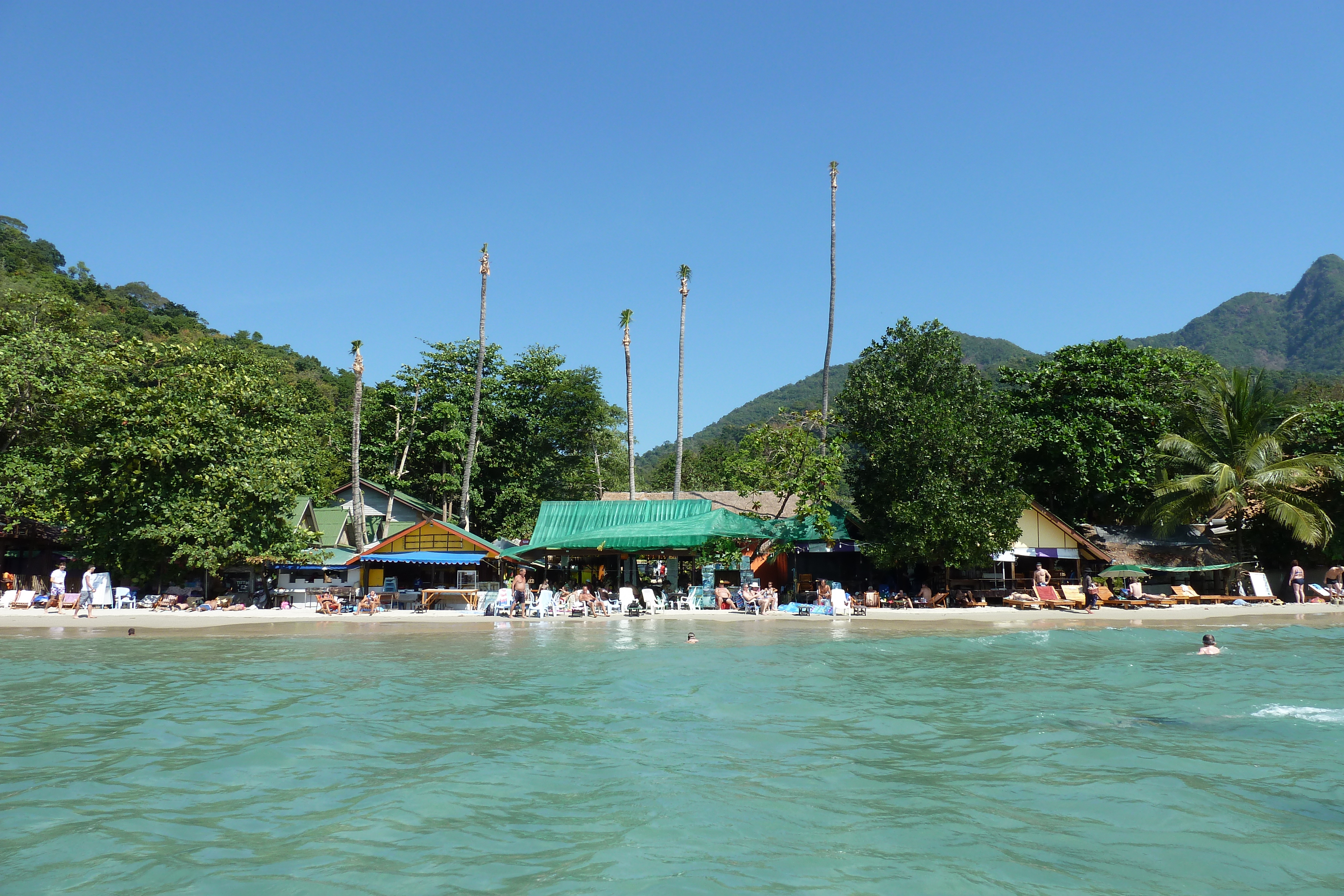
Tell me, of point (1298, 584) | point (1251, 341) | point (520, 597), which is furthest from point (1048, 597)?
point (1251, 341)

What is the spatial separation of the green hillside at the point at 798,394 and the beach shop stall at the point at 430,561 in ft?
243

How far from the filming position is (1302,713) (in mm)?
10484

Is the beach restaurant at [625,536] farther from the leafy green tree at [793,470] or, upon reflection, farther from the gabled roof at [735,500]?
the gabled roof at [735,500]

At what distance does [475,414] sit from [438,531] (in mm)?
11597

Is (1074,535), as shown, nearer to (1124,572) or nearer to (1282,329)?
(1124,572)

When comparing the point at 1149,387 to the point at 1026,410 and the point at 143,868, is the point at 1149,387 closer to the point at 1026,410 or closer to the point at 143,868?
the point at 1026,410

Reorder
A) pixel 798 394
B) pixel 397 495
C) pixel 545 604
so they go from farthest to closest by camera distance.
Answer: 1. pixel 798 394
2. pixel 397 495
3. pixel 545 604

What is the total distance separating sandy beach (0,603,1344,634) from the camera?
2041cm

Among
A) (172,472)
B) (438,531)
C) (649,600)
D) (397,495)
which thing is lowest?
(649,600)

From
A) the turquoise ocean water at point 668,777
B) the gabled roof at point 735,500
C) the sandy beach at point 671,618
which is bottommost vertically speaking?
the turquoise ocean water at point 668,777

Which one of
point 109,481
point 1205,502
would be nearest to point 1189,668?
point 1205,502

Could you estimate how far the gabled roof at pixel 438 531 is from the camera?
86.5 feet

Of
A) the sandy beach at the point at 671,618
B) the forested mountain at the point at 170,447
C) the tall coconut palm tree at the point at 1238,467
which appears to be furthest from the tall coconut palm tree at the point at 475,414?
the tall coconut palm tree at the point at 1238,467

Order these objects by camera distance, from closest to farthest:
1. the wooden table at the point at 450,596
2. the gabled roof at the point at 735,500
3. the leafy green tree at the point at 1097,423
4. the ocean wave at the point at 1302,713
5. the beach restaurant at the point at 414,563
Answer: the ocean wave at the point at 1302,713, the wooden table at the point at 450,596, the beach restaurant at the point at 414,563, the leafy green tree at the point at 1097,423, the gabled roof at the point at 735,500
